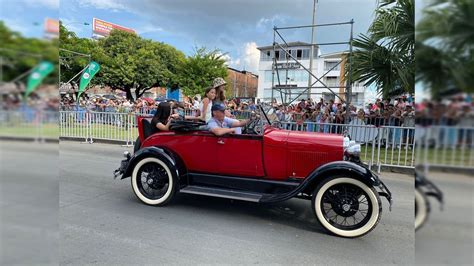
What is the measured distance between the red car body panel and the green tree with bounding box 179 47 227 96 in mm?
6249


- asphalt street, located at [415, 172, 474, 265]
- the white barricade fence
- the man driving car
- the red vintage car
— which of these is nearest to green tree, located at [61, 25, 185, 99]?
the red vintage car

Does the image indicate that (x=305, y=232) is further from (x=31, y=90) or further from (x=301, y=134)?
(x=31, y=90)

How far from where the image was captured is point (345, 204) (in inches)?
140

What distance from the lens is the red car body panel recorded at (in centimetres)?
381

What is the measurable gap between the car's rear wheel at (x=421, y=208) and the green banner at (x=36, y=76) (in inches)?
44.5

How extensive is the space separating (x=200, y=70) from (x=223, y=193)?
28.8 feet

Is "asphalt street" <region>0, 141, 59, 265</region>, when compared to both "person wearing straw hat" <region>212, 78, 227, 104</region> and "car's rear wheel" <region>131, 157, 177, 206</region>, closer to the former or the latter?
"car's rear wheel" <region>131, 157, 177, 206</region>

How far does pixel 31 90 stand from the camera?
1.06 metres

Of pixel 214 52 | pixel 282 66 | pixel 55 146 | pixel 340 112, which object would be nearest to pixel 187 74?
pixel 214 52

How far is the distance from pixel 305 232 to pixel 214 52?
7.56 metres

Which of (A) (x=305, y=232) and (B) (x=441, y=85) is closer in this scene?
(B) (x=441, y=85)

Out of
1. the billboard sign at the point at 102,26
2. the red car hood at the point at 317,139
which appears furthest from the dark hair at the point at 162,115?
the red car hood at the point at 317,139

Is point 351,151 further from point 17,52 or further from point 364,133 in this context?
point 364,133

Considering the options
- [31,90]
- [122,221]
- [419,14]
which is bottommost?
[122,221]
